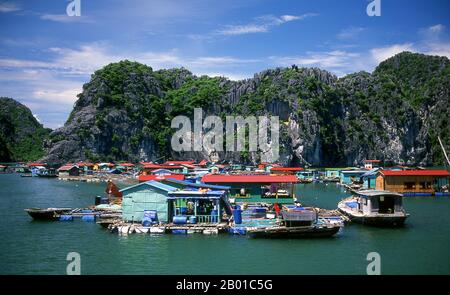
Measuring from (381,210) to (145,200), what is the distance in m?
17.3

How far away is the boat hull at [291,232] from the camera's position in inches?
1165

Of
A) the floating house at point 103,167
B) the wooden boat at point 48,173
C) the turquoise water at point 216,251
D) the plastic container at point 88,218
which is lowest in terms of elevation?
the turquoise water at point 216,251

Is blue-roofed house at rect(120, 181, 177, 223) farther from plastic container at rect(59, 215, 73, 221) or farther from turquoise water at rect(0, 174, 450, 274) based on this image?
plastic container at rect(59, 215, 73, 221)

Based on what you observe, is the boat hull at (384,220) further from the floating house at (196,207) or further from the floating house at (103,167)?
the floating house at (103,167)

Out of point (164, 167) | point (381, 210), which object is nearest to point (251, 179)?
point (381, 210)

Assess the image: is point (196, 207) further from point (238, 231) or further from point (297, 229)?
point (297, 229)

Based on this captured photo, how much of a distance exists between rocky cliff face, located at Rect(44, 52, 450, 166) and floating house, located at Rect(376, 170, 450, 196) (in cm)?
5926

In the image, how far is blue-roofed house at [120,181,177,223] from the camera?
3319 centimetres

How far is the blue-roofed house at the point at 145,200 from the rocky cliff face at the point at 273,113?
8405cm

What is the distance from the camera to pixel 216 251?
27062 mm

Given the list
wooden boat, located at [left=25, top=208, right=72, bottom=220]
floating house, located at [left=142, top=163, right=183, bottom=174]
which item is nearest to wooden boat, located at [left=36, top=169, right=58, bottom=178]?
floating house, located at [left=142, top=163, right=183, bottom=174]

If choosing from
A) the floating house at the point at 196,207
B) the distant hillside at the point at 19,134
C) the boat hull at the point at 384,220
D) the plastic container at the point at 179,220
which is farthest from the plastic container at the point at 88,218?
the distant hillside at the point at 19,134

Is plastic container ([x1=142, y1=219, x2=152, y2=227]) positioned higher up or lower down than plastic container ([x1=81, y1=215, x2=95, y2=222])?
higher up
